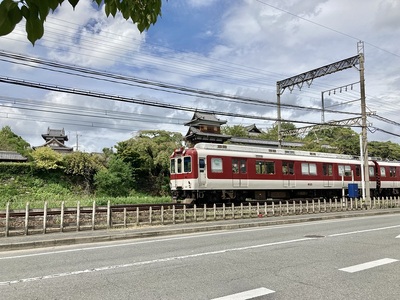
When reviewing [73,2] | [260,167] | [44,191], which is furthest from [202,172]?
[73,2]

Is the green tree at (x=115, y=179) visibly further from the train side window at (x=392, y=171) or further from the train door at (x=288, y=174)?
the train side window at (x=392, y=171)

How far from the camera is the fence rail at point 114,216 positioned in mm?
11562

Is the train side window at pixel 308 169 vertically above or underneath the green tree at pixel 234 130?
underneath

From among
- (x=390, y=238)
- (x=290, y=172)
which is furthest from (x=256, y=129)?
(x=390, y=238)

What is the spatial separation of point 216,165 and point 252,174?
259 centimetres

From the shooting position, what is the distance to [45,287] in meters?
5.37

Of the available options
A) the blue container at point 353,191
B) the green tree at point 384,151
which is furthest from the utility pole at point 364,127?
the green tree at point 384,151

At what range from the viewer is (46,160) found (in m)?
29.8

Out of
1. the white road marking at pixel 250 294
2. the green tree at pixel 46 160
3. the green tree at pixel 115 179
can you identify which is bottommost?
the white road marking at pixel 250 294

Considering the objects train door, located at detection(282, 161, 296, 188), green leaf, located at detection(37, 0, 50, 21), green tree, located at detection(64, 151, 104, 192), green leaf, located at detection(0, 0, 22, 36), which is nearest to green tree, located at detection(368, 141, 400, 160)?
train door, located at detection(282, 161, 296, 188)

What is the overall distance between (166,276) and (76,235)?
6037 mm

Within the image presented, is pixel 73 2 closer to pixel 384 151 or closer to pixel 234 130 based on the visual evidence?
pixel 234 130

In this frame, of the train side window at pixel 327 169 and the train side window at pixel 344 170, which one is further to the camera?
the train side window at pixel 344 170

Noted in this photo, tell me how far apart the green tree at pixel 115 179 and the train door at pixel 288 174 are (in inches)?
532
